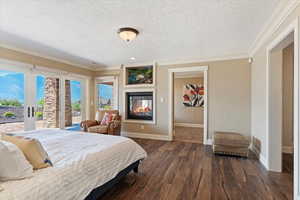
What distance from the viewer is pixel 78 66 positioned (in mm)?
4941

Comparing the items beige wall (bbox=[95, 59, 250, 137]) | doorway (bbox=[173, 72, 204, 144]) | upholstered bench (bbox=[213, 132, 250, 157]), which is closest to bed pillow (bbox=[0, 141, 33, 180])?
upholstered bench (bbox=[213, 132, 250, 157])

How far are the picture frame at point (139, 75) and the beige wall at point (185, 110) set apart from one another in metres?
2.63

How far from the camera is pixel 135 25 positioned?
2.45m

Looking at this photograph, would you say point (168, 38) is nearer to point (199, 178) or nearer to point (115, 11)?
point (115, 11)

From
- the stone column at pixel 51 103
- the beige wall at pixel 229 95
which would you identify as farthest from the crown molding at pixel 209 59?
the stone column at pixel 51 103

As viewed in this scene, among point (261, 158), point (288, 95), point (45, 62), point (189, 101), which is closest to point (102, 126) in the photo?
point (45, 62)

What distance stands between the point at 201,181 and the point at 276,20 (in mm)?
2570

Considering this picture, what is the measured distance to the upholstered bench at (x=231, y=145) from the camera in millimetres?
3157

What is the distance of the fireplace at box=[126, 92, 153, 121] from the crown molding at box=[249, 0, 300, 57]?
10.0 feet

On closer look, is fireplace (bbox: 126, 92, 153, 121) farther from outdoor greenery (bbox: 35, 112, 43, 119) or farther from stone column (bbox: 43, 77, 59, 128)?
outdoor greenery (bbox: 35, 112, 43, 119)

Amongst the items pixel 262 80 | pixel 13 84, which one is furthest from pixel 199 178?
pixel 13 84

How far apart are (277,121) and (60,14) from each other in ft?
12.5

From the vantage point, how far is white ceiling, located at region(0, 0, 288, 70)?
1.94m

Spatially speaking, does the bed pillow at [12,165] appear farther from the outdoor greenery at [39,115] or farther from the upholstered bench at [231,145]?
the upholstered bench at [231,145]
